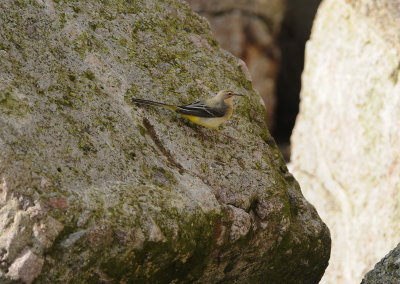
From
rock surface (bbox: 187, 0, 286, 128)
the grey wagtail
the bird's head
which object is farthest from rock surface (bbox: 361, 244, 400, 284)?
rock surface (bbox: 187, 0, 286, 128)

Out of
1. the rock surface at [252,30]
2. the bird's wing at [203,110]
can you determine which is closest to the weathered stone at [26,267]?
the bird's wing at [203,110]

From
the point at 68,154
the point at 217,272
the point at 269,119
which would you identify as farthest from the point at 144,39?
the point at 269,119

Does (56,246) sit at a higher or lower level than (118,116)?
lower

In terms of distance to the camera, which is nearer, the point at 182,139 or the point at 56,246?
the point at 56,246

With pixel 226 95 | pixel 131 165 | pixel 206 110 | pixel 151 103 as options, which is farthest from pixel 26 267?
pixel 226 95

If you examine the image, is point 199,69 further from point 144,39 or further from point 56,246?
point 56,246

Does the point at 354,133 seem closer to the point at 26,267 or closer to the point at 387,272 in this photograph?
the point at 387,272

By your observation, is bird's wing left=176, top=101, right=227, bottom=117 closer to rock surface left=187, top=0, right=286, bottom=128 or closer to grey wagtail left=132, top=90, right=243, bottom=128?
grey wagtail left=132, top=90, right=243, bottom=128

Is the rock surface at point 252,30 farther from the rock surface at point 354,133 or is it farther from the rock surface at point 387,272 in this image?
the rock surface at point 387,272
